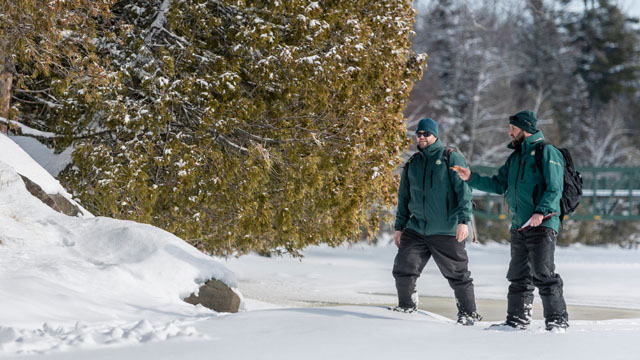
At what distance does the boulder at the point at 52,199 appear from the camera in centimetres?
775

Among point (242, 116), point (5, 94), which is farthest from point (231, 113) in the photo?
point (5, 94)

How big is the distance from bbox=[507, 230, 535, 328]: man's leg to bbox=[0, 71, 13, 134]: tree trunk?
691 centimetres

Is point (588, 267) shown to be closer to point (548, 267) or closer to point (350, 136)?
point (350, 136)

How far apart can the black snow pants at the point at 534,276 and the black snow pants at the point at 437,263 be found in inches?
15.2

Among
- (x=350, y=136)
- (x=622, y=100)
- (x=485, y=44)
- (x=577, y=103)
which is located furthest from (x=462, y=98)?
(x=350, y=136)

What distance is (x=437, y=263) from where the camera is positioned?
6.15 metres

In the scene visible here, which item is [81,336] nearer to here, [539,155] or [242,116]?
[539,155]

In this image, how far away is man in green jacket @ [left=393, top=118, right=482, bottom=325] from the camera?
602 centimetres

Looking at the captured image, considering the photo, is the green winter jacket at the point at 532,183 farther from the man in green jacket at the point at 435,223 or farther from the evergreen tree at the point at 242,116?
the evergreen tree at the point at 242,116

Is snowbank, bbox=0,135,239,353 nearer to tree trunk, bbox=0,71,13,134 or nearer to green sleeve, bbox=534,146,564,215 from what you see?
tree trunk, bbox=0,71,13,134

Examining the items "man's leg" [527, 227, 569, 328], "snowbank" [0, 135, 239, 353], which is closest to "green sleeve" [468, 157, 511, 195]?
"man's leg" [527, 227, 569, 328]

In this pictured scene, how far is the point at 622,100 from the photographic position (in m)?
45.9

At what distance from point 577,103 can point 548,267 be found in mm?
41165

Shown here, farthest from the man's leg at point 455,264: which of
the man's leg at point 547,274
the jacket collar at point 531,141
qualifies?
the jacket collar at point 531,141
